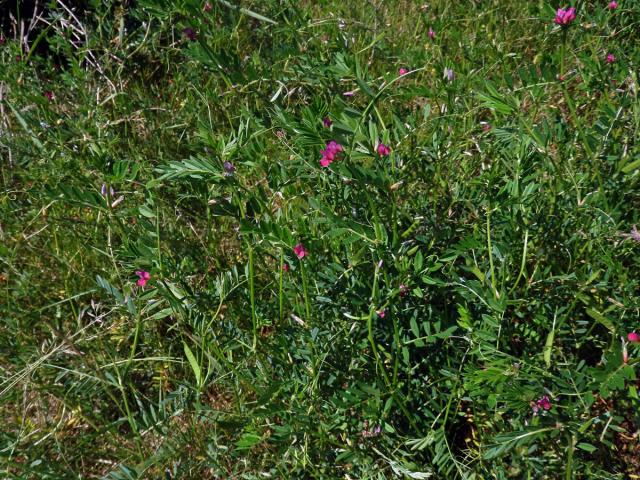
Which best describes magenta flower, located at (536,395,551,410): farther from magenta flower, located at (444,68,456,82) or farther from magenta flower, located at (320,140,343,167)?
magenta flower, located at (444,68,456,82)

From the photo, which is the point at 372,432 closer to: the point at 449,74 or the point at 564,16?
the point at 449,74

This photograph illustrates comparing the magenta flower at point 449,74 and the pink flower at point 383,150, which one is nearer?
the pink flower at point 383,150

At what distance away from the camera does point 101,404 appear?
209cm

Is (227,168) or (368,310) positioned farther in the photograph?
(368,310)

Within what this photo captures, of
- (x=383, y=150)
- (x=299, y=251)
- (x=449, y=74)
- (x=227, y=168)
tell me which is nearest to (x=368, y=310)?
(x=299, y=251)

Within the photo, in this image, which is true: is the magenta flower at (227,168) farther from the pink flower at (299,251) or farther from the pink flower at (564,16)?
the pink flower at (564,16)

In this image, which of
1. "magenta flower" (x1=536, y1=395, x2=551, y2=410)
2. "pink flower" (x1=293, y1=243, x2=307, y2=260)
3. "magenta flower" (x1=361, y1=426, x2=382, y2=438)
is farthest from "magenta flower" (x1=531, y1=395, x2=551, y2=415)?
"pink flower" (x1=293, y1=243, x2=307, y2=260)

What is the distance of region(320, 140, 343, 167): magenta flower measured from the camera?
1.60 metres

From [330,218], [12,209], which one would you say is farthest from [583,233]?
[12,209]

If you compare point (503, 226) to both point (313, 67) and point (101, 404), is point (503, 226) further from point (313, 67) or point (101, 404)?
point (101, 404)

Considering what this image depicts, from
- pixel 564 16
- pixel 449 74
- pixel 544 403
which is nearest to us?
pixel 544 403

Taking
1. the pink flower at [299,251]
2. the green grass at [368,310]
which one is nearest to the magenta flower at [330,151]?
the green grass at [368,310]

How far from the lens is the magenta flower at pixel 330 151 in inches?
62.8

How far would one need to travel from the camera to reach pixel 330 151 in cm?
160
